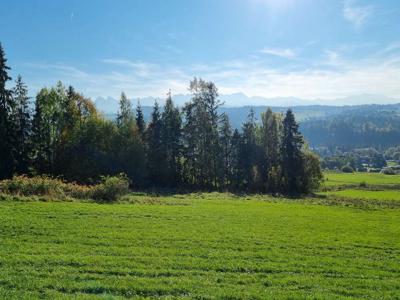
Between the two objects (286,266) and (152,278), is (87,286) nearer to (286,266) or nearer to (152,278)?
(152,278)

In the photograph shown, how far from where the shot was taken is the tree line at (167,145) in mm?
68000

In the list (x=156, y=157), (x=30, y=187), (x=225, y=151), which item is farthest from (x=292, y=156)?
(x=30, y=187)

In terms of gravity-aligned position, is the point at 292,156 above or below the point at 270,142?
below

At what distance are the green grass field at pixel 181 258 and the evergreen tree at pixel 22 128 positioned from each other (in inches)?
1332

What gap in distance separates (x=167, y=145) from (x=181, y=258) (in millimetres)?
59372

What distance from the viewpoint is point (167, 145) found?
3007 inches

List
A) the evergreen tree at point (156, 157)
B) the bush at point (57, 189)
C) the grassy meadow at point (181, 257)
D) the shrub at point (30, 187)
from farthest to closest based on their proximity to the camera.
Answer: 1. the evergreen tree at point (156, 157)
2. the bush at point (57, 189)
3. the shrub at point (30, 187)
4. the grassy meadow at point (181, 257)

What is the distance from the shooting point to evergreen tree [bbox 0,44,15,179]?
58.4m

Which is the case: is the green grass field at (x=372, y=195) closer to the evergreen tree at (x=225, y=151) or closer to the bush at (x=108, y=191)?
the evergreen tree at (x=225, y=151)

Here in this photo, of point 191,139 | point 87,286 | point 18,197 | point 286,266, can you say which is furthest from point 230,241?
point 191,139

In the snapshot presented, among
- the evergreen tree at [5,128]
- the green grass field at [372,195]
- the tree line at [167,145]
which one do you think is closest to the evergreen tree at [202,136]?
the tree line at [167,145]

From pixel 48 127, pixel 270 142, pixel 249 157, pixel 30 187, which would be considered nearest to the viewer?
pixel 30 187

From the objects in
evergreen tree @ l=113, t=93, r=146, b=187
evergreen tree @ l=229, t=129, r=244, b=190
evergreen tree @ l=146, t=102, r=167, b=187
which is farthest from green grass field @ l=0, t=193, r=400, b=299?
evergreen tree @ l=229, t=129, r=244, b=190

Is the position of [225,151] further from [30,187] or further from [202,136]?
[30,187]
